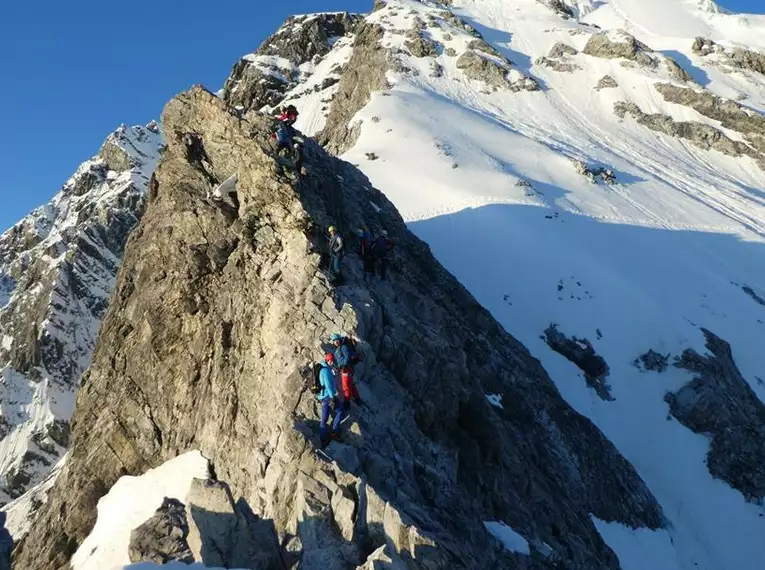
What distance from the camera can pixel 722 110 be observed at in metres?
71.1

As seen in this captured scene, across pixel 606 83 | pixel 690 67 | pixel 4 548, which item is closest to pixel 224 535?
pixel 4 548

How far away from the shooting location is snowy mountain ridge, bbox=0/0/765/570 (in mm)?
24672

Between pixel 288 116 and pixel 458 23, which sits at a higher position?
pixel 458 23

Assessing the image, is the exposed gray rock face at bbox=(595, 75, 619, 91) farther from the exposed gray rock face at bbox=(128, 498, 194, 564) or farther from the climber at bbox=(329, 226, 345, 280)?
the exposed gray rock face at bbox=(128, 498, 194, 564)

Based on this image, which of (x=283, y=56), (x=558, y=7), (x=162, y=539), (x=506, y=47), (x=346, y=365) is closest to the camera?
(x=162, y=539)

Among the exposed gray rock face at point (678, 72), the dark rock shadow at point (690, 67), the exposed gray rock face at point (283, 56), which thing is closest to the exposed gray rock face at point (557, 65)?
the exposed gray rock face at point (678, 72)

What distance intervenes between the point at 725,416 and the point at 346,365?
2030 cm

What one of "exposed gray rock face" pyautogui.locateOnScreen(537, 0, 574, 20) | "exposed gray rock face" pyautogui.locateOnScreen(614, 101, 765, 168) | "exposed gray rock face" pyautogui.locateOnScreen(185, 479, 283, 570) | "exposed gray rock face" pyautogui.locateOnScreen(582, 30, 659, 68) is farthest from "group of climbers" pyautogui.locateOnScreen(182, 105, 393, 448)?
"exposed gray rock face" pyautogui.locateOnScreen(537, 0, 574, 20)

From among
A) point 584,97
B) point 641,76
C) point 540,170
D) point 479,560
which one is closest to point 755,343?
point 540,170

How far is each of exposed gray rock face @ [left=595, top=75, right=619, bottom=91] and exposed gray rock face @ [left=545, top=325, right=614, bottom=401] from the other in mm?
57777

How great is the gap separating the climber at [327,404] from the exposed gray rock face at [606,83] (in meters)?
75.5

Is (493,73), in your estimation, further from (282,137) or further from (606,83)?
(282,137)

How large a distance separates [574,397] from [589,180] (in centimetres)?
2663

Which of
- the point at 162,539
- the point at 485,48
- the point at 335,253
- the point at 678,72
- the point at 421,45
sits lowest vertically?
the point at 678,72
